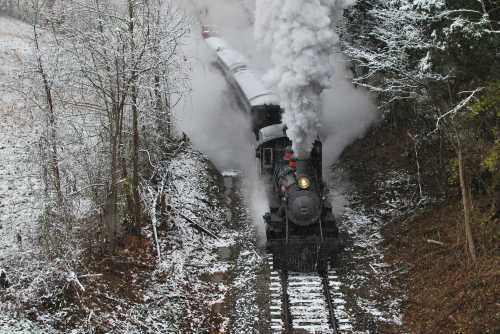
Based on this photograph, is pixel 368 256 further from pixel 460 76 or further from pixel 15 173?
pixel 15 173

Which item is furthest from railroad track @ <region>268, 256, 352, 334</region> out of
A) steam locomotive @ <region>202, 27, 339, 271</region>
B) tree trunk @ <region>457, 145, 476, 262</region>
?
tree trunk @ <region>457, 145, 476, 262</region>

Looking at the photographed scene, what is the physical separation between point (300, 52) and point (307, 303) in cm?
634

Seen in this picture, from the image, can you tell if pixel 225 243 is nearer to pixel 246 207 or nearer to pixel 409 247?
pixel 246 207

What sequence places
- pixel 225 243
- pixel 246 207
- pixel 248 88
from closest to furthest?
pixel 225 243, pixel 246 207, pixel 248 88

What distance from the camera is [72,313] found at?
413 inches

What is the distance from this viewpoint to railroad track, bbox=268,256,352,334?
11.4 m

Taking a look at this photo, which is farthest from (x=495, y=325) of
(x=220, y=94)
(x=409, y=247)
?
(x=220, y=94)

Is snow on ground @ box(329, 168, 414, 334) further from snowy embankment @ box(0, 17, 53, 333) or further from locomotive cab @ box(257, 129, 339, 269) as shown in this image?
snowy embankment @ box(0, 17, 53, 333)

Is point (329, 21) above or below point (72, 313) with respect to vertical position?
above

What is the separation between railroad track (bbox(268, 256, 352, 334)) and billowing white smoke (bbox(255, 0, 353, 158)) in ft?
10.8

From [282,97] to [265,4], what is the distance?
2.53 meters

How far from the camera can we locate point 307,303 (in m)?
12.3

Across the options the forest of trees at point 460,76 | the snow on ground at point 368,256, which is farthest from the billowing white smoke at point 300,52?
the snow on ground at point 368,256

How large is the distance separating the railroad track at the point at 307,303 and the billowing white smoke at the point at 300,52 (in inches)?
129
